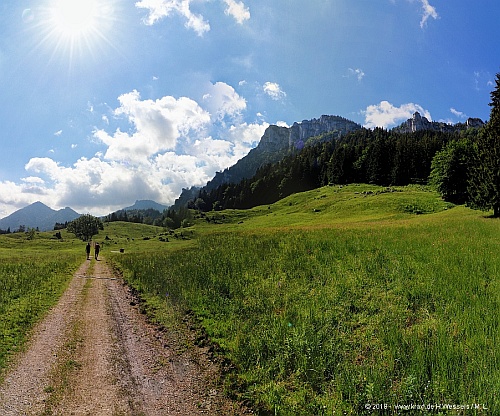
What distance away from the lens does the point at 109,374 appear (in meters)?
8.59

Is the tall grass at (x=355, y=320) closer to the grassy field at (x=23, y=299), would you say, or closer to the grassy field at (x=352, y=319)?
the grassy field at (x=352, y=319)

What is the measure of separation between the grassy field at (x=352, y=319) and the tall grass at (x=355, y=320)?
0.04 m

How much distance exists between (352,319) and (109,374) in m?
8.13

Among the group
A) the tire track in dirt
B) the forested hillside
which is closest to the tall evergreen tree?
the tire track in dirt

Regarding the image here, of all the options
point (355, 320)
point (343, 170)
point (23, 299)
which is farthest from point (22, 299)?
point (343, 170)

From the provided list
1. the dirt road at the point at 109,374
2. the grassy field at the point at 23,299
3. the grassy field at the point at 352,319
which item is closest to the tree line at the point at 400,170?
the grassy field at the point at 352,319

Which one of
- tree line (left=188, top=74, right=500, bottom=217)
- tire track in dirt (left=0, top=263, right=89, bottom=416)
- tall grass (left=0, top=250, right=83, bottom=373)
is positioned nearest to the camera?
tire track in dirt (left=0, top=263, right=89, bottom=416)

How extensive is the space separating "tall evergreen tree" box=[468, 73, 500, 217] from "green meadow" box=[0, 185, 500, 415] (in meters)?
26.4

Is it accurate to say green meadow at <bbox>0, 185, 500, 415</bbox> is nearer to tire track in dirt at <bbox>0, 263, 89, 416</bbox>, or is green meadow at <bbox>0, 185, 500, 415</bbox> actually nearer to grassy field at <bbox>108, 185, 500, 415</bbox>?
grassy field at <bbox>108, 185, 500, 415</bbox>

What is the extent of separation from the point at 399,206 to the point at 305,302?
6653 centimetres

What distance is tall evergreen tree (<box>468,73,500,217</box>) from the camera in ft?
130

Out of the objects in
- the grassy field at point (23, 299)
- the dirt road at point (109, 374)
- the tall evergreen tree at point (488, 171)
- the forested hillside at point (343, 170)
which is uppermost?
the forested hillside at point (343, 170)

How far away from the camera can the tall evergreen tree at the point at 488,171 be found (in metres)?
39.8

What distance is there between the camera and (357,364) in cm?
853
